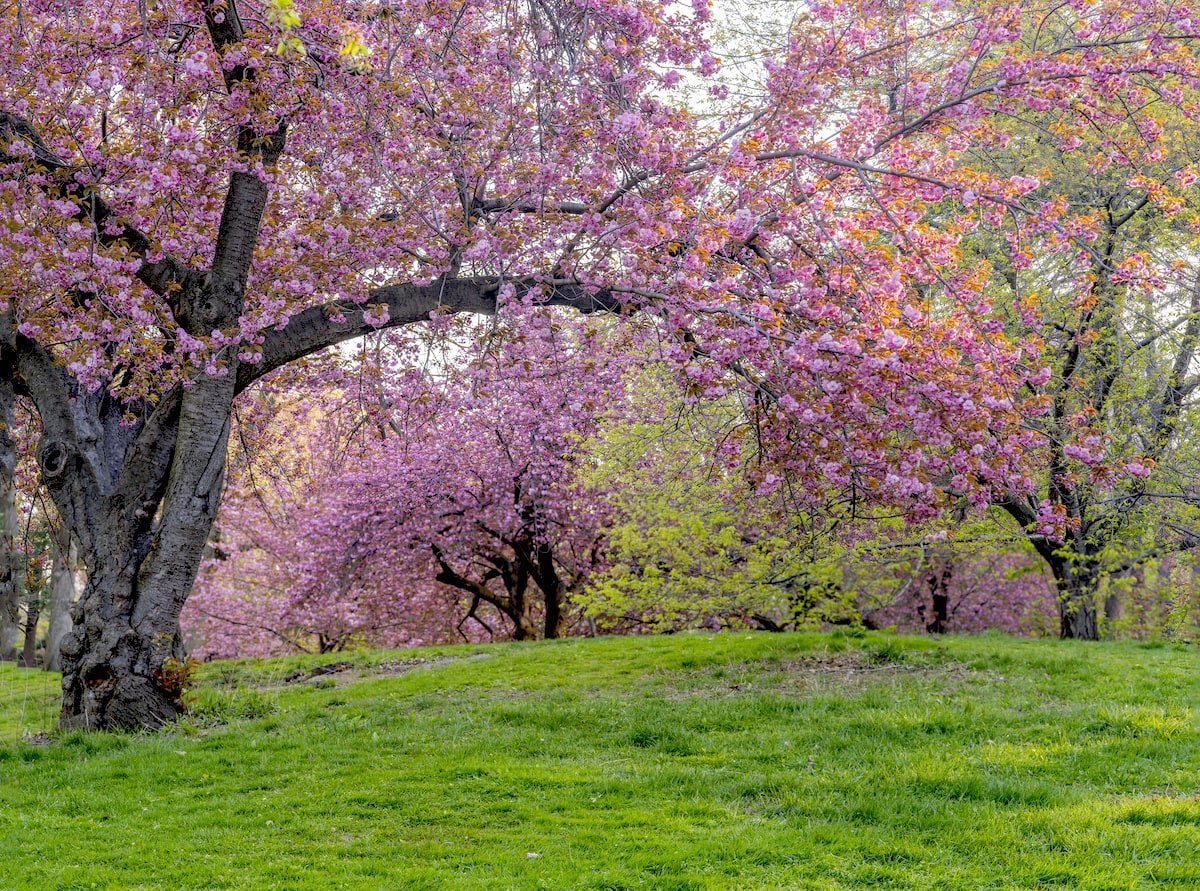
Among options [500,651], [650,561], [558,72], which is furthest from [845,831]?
[650,561]

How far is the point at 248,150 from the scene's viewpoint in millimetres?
9562

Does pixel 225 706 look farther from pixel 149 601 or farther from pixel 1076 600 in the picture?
pixel 1076 600

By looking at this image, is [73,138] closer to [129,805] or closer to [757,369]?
[129,805]

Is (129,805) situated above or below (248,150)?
below

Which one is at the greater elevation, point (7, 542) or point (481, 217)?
point (481, 217)

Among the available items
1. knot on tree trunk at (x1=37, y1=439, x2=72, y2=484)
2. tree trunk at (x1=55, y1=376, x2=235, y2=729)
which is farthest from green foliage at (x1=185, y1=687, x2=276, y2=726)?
knot on tree trunk at (x1=37, y1=439, x2=72, y2=484)

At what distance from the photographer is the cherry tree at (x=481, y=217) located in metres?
7.36

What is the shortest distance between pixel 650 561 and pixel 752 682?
20.0 feet

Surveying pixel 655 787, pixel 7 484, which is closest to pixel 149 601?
pixel 7 484

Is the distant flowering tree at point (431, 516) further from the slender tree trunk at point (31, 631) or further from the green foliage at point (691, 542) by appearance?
the slender tree trunk at point (31, 631)

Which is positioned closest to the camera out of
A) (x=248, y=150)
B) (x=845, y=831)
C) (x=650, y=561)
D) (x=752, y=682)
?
(x=845, y=831)

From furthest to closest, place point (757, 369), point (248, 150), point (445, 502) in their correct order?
point (445, 502) < point (248, 150) < point (757, 369)

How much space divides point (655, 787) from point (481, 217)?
18.8 ft

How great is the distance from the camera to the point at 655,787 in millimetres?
6883
